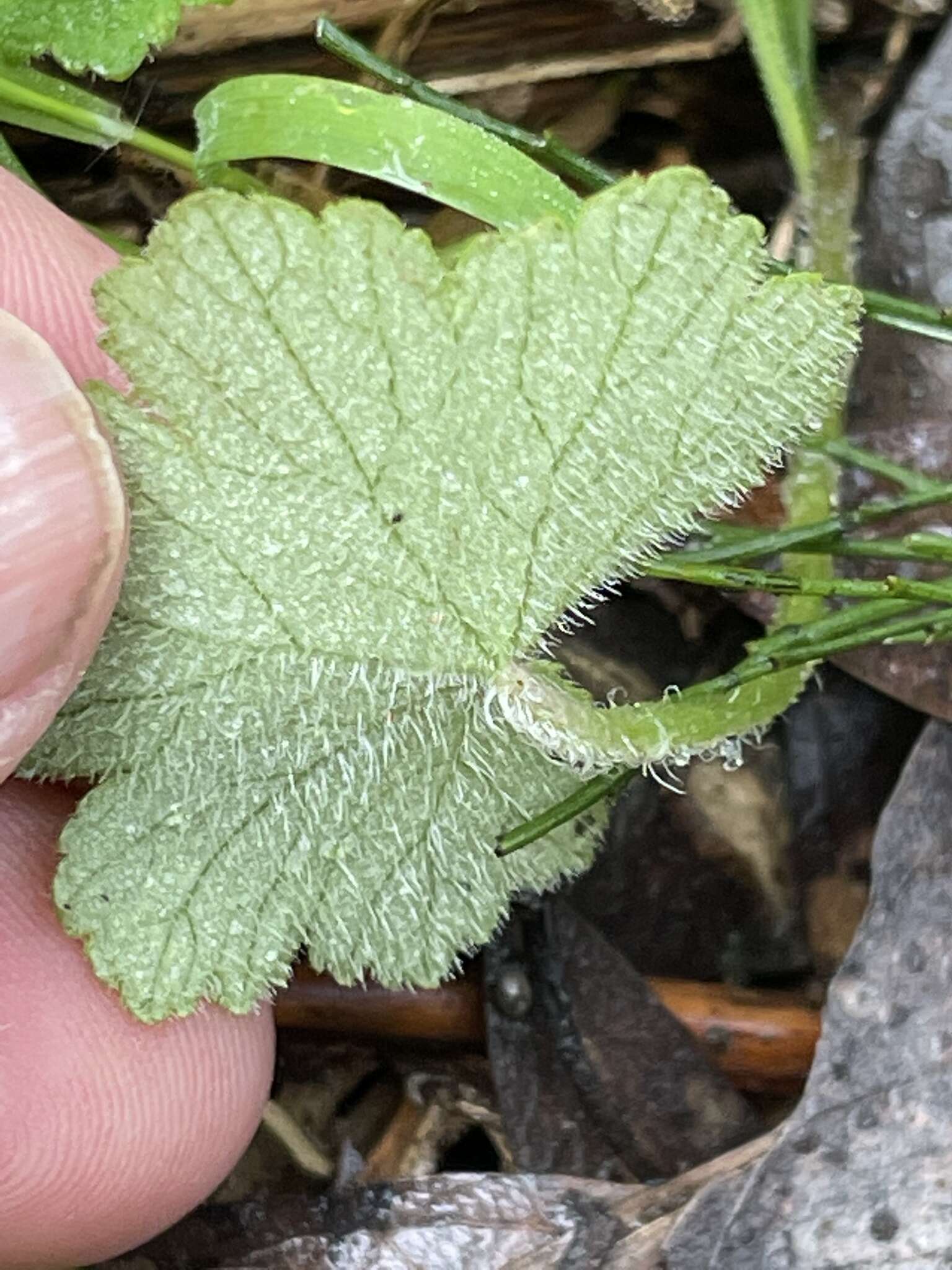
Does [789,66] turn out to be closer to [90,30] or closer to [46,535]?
[90,30]

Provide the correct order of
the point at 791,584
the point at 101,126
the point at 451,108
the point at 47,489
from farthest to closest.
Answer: the point at 101,126, the point at 451,108, the point at 791,584, the point at 47,489

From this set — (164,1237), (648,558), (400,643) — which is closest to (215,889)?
(400,643)

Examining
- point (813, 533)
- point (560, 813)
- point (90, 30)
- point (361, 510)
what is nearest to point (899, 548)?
point (813, 533)

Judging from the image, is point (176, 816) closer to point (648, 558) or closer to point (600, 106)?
point (648, 558)

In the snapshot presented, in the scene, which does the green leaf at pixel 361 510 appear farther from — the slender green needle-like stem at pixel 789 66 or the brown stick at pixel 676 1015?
the slender green needle-like stem at pixel 789 66

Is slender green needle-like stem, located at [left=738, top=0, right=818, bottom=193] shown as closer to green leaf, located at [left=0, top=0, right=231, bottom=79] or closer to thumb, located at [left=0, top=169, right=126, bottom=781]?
green leaf, located at [left=0, top=0, right=231, bottom=79]

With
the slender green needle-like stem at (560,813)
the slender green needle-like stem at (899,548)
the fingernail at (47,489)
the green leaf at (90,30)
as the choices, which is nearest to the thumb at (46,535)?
the fingernail at (47,489)
